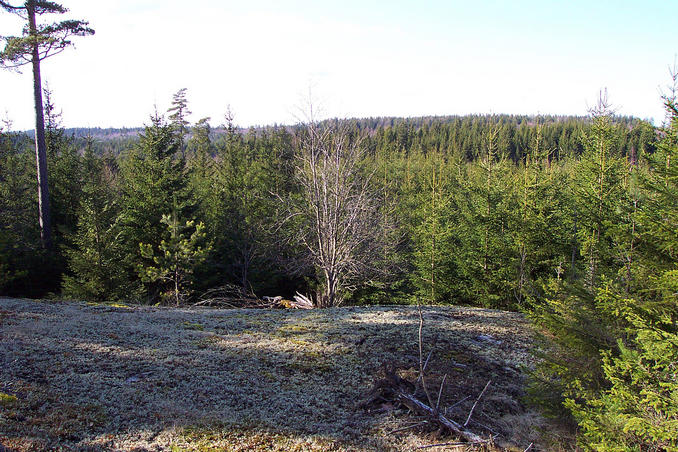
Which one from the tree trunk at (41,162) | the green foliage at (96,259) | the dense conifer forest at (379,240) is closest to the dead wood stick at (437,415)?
the dense conifer forest at (379,240)

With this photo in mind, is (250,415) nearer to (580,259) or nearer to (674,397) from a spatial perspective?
(674,397)

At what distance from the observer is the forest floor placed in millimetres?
4488

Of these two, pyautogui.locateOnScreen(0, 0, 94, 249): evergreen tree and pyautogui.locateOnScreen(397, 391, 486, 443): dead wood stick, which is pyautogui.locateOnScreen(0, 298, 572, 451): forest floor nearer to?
pyautogui.locateOnScreen(397, 391, 486, 443): dead wood stick

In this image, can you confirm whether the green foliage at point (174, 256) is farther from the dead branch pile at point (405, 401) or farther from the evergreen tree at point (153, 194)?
the dead branch pile at point (405, 401)

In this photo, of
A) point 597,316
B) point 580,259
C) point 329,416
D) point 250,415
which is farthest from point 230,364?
point 580,259

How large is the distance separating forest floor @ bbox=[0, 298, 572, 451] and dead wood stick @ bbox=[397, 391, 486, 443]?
0.44 feet

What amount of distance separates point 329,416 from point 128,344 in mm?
3884

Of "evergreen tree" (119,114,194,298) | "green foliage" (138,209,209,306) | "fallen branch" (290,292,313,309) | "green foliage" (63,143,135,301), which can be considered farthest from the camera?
"evergreen tree" (119,114,194,298)

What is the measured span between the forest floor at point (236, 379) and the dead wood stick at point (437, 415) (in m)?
0.13

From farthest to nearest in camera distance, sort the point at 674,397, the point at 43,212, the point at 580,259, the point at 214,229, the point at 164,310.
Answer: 1. the point at 214,229
2. the point at 43,212
3. the point at 580,259
4. the point at 164,310
5. the point at 674,397

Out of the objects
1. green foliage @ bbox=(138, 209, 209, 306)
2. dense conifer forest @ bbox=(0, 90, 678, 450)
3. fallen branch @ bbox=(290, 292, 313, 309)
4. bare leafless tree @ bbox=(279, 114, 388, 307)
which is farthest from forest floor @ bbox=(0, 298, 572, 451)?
green foliage @ bbox=(138, 209, 209, 306)

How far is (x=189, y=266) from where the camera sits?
15.7 meters

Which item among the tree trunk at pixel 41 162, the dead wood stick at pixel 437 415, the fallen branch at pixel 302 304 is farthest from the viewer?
the tree trunk at pixel 41 162

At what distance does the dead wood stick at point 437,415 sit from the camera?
4.73 metres
